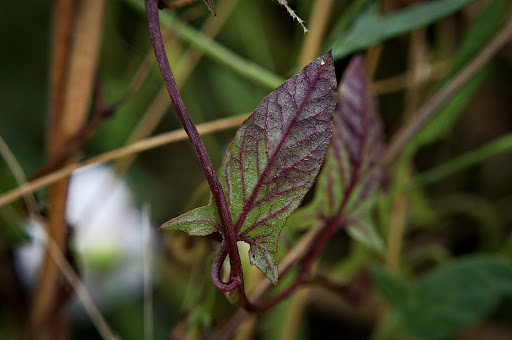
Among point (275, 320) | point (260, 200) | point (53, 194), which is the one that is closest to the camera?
point (260, 200)

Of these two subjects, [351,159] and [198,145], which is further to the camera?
[351,159]

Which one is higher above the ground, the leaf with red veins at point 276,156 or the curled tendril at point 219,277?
the leaf with red veins at point 276,156

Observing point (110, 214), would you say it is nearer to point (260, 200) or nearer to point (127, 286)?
point (127, 286)

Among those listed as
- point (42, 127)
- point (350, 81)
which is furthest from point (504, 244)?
point (42, 127)
